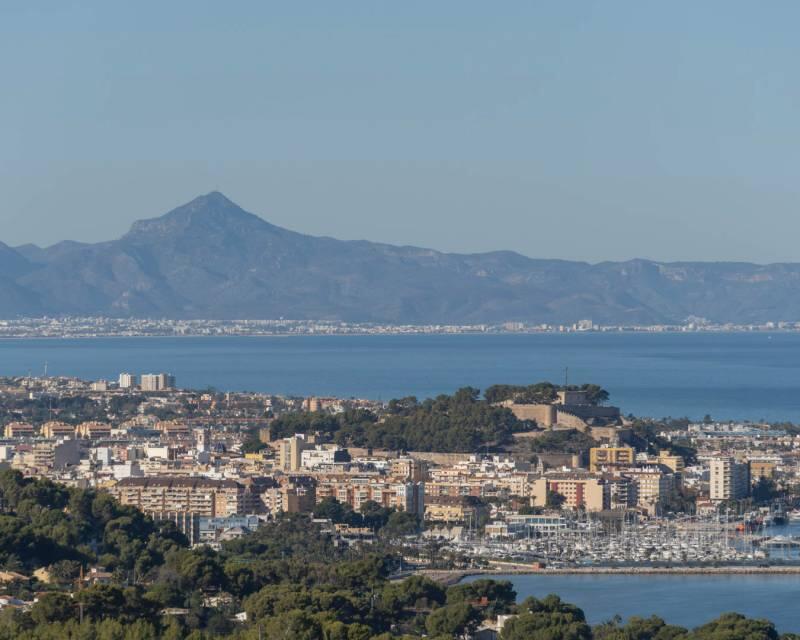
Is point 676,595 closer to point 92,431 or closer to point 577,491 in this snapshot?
point 577,491

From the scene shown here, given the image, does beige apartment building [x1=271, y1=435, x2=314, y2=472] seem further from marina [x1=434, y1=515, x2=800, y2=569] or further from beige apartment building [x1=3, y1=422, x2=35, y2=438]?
beige apartment building [x1=3, y1=422, x2=35, y2=438]

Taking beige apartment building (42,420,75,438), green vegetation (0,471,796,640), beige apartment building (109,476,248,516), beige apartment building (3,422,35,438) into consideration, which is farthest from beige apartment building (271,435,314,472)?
green vegetation (0,471,796,640)

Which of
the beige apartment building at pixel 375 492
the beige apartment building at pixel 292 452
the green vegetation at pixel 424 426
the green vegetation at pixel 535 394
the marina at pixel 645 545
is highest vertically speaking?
the green vegetation at pixel 535 394

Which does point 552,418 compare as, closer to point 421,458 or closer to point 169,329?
point 421,458

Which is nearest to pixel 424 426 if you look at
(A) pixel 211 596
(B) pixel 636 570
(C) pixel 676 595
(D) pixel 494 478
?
(D) pixel 494 478

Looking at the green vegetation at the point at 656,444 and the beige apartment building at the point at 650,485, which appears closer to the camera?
the beige apartment building at the point at 650,485

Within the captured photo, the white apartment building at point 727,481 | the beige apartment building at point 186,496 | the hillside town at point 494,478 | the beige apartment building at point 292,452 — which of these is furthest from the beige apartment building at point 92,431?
the white apartment building at point 727,481

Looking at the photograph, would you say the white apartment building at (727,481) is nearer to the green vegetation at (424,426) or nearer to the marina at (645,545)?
the marina at (645,545)
